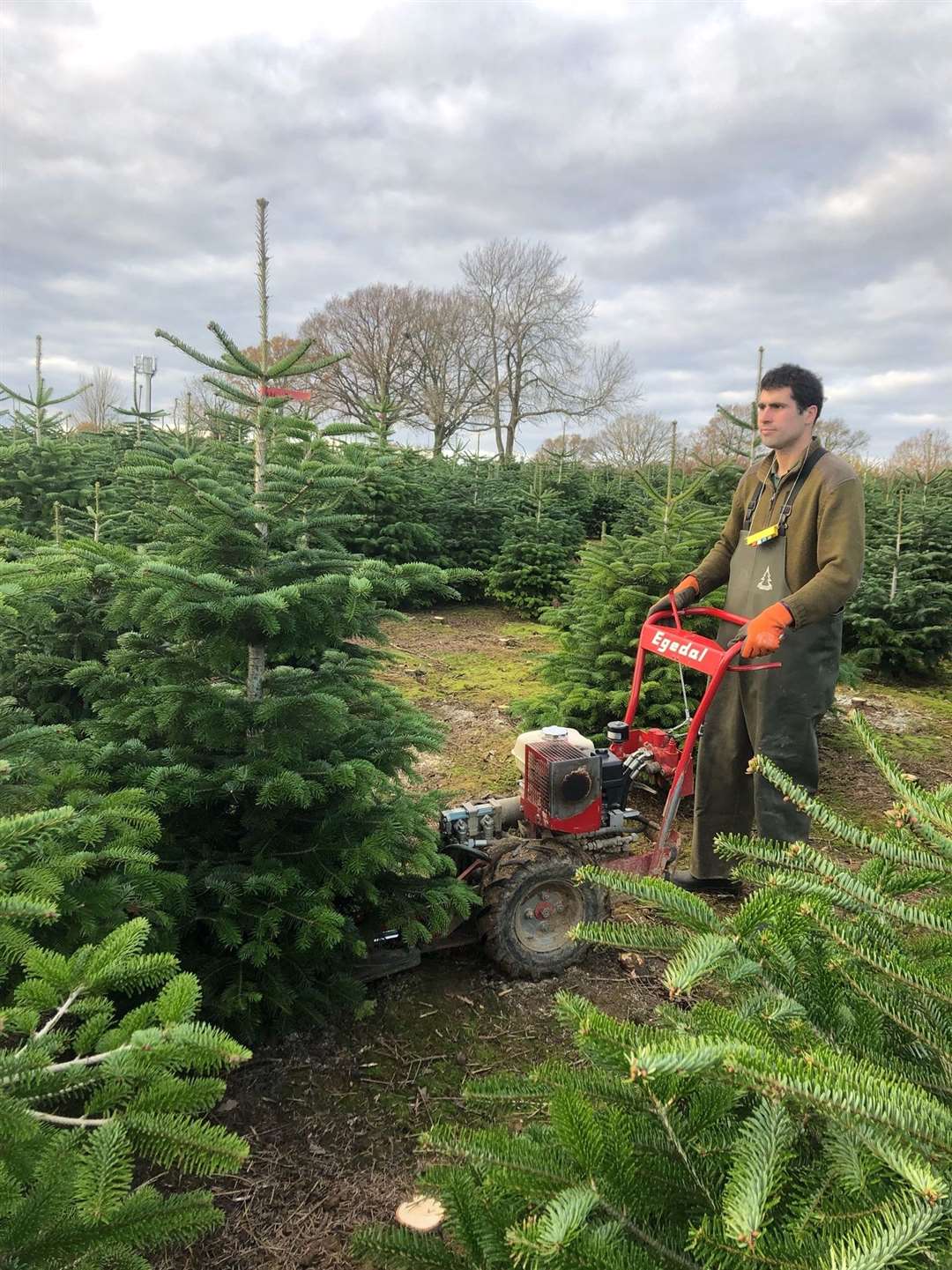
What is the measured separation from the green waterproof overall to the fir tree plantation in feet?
2.20

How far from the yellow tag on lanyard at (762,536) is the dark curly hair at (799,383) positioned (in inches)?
21.4

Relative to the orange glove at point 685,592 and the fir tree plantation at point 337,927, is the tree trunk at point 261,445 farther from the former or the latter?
the orange glove at point 685,592

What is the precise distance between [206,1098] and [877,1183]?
95 cm

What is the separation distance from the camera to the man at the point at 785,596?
11.8ft

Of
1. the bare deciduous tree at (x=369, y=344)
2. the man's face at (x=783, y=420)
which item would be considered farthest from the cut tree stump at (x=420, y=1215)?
the bare deciduous tree at (x=369, y=344)

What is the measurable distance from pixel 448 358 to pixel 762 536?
32690 mm

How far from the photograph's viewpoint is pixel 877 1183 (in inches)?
37.2

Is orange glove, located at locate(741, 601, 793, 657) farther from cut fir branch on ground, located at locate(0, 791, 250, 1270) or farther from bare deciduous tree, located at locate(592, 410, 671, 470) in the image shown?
bare deciduous tree, located at locate(592, 410, 671, 470)

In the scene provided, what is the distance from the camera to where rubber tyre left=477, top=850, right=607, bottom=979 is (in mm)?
3406

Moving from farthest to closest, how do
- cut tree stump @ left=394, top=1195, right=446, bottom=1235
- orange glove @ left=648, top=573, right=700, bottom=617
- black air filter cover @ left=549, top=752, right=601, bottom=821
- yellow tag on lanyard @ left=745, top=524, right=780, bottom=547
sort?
orange glove @ left=648, top=573, right=700, bottom=617 < yellow tag on lanyard @ left=745, top=524, right=780, bottom=547 < black air filter cover @ left=549, top=752, right=601, bottom=821 < cut tree stump @ left=394, top=1195, right=446, bottom=1235

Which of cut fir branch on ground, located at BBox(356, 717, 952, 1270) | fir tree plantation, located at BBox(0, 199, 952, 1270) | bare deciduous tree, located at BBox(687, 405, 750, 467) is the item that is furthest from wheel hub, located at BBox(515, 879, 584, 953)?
bare deciduous tree, located at BBox(687, 405, 750, 467)

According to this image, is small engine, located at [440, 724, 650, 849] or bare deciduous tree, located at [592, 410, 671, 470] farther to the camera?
bare deciduous tree, located at [592, 410, 671, 470]

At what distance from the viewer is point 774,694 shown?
3863 mm

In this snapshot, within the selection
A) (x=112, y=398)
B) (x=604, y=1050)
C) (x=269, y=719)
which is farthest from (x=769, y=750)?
(x=112, y=398)
